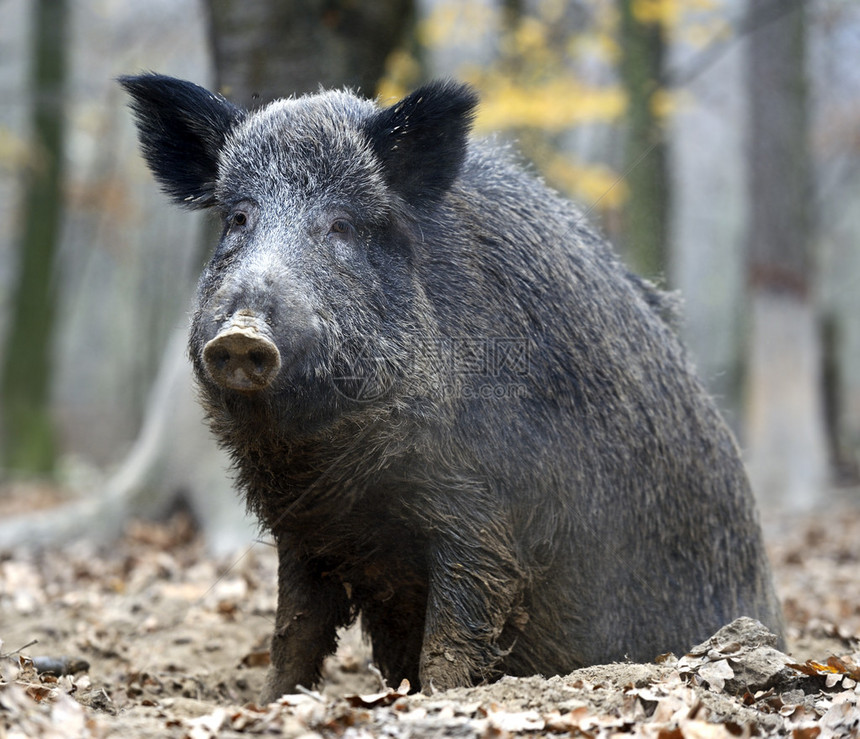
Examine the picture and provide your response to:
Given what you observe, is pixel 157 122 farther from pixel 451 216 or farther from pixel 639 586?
pixel 639 586

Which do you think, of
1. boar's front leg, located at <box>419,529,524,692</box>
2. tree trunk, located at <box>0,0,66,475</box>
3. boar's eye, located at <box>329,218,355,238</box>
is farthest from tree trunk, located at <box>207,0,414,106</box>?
tree trunk, located at <box>0,0,66,475</box>

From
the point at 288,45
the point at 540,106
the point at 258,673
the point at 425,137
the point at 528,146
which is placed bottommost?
the point at 258,673

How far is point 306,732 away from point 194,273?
6.31 meters

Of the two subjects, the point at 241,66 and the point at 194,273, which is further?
the point at 194,273

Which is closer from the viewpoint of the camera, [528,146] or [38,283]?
[528,146]

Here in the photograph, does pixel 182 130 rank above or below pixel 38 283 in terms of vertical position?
below

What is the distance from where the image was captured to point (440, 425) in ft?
14.0

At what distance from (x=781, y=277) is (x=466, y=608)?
11144 millimetres

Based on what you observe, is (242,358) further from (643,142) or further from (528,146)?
(528,146)

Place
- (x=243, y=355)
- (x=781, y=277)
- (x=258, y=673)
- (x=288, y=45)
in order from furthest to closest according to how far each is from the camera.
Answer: (x=781, y=277)
(x=288, y=45)
(x=258, y=673)
(x=243, y=355)

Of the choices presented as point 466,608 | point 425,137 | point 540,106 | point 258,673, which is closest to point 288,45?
point 425,137

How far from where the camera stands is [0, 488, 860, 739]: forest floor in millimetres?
3246

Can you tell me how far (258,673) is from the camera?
5598mm

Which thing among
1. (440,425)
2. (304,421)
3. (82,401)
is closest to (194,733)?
(304,421)
